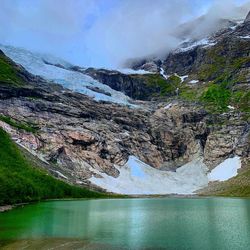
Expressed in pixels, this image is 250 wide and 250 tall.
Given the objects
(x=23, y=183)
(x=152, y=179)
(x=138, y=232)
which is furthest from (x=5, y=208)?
(x=152, y=179)

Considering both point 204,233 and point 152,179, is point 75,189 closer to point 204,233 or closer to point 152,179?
point 152,179

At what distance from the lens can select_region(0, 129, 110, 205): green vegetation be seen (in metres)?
88.4

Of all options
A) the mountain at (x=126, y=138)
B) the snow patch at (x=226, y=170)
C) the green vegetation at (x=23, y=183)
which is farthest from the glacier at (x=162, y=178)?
the green vegetation at (x=23, y=183)

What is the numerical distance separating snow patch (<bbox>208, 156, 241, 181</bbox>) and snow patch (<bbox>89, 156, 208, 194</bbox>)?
353cm

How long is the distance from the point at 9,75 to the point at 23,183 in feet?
336

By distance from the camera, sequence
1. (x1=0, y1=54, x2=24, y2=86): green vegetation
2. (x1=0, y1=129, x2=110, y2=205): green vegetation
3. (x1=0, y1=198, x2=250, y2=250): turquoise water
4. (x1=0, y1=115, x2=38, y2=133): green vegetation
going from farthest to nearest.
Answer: (x1=0, y1=54, x2=24, y2=86): green vegetation, (x1=0, y1=115, x2=38, y2=133): green vegetation, (x1=0, y1=129, x2=110, y2=205): green vegetation, (x1=0, y1=198, x2=250, y2=250): turquoise water

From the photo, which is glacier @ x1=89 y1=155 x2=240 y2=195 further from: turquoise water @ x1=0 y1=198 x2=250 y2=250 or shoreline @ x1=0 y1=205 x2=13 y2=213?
turquoise water @ x1=0 y1=198 x2=250 y2=250

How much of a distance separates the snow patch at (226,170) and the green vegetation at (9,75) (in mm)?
92648

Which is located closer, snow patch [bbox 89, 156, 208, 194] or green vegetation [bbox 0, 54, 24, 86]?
snow patch [bbox 89, 156, 208, 194]

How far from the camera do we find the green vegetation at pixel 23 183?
290ft

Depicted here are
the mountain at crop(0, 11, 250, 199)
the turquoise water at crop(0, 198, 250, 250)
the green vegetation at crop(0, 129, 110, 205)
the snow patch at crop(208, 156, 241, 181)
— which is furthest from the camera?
the snow patch at crop(208, 156, 241, 181)

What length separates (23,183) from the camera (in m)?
96.3

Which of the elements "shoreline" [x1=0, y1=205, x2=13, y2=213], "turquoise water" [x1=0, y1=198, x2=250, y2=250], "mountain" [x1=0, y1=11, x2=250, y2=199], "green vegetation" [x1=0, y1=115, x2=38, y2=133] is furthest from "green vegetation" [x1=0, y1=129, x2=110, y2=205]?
"turquoise water" [x1=0, y1=198, x2=250, y2=250]

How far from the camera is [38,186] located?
10725 cm
